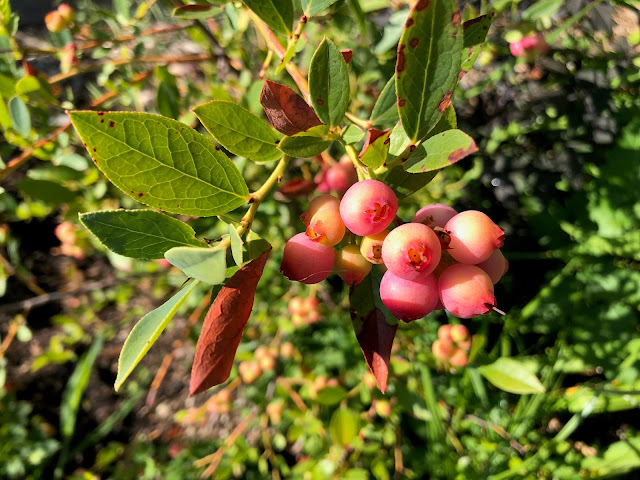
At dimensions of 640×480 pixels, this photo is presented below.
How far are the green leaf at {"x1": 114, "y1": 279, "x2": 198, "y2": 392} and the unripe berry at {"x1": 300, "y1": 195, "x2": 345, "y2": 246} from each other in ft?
0.49

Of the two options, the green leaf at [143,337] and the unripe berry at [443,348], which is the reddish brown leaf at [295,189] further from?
the unripe berry at [443,348]

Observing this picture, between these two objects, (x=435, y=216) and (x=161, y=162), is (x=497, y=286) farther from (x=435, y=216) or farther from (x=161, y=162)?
(x=161, y=162)

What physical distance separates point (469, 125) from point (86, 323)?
2128 mm

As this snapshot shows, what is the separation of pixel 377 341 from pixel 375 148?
0.76ft

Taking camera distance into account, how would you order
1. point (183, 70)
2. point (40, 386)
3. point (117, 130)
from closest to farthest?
point (117, 130) → point (40, 386) → point (183, 70)

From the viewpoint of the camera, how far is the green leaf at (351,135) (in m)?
0.57

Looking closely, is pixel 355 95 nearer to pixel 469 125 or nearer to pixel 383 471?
pixel 469 125

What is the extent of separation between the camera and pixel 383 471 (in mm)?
1575

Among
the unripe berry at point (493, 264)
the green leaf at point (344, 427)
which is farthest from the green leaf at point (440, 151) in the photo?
the green leaf at point (344, 427)

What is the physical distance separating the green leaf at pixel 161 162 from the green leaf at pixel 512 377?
727 millimetres

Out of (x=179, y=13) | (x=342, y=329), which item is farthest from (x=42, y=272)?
(x=179, y=13)

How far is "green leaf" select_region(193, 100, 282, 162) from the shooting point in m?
0.54

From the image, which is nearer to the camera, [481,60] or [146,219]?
[146,219]

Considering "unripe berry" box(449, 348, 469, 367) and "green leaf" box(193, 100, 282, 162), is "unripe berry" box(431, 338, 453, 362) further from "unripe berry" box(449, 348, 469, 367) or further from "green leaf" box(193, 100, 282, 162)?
"green leaf" box(193, 100, 282, 162)
